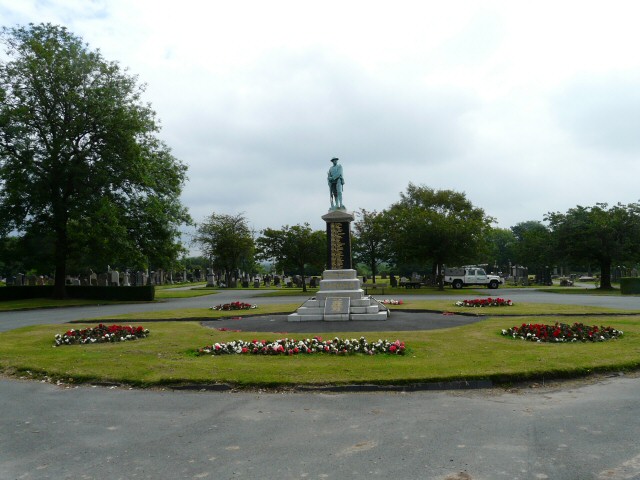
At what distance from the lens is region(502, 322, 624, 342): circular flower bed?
12.4 meters

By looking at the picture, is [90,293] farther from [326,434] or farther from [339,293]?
[326,434]

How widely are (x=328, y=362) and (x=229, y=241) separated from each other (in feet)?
169

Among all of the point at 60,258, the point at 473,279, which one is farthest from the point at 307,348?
the point at 473,279

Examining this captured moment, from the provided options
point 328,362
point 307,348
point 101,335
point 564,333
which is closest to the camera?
point 328,362

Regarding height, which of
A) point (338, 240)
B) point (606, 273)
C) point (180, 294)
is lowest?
point (180, 294)

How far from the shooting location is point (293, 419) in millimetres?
6777

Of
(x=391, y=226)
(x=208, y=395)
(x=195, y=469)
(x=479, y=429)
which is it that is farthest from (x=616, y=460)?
(x=391, y=226)

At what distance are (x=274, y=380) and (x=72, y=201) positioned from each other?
3123cm

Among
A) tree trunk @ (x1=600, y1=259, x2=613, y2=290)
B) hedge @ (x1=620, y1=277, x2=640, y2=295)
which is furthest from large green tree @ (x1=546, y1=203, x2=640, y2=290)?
hedge @ (x1=620, y1=277, x2=640, y2=295)

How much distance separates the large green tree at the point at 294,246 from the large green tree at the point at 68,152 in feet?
43.6

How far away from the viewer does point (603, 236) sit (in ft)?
138

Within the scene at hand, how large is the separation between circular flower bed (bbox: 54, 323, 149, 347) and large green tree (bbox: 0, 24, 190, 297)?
20.6 m

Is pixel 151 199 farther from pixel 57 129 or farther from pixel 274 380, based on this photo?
pixel 274 380

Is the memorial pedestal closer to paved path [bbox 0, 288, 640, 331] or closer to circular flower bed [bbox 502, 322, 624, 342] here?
circular flower bed [bbox 502, 322, 624, 342]
